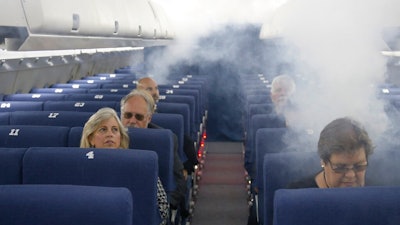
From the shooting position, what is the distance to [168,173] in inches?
184

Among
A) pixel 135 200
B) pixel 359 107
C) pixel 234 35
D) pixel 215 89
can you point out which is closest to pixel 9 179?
pixel 135 200

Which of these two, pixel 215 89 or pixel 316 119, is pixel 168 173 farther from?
pixel 215 89

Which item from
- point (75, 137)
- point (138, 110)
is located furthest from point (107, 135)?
point (138, 110)

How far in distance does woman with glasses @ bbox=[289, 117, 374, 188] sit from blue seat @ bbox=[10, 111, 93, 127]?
9.36 feet

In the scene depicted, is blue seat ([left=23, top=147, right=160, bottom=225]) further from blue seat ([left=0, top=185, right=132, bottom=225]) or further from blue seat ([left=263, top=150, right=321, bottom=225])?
blue seat ([left=0, top=185, right=132, bottom=225])

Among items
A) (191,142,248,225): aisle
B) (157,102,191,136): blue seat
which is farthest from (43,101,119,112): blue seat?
(191,142,248,225): aisle

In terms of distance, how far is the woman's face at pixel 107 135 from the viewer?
4512mm

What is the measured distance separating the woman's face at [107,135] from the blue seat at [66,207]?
1.84 m

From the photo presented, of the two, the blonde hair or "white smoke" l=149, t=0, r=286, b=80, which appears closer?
the blonde hair

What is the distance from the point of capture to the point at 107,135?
14.9 ft

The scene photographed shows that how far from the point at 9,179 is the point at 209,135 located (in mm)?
9810

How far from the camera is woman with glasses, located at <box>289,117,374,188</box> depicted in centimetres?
334

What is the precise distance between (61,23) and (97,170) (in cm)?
154

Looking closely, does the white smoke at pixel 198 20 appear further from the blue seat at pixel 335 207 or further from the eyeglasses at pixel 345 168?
the blue seat at pixel 335 207
